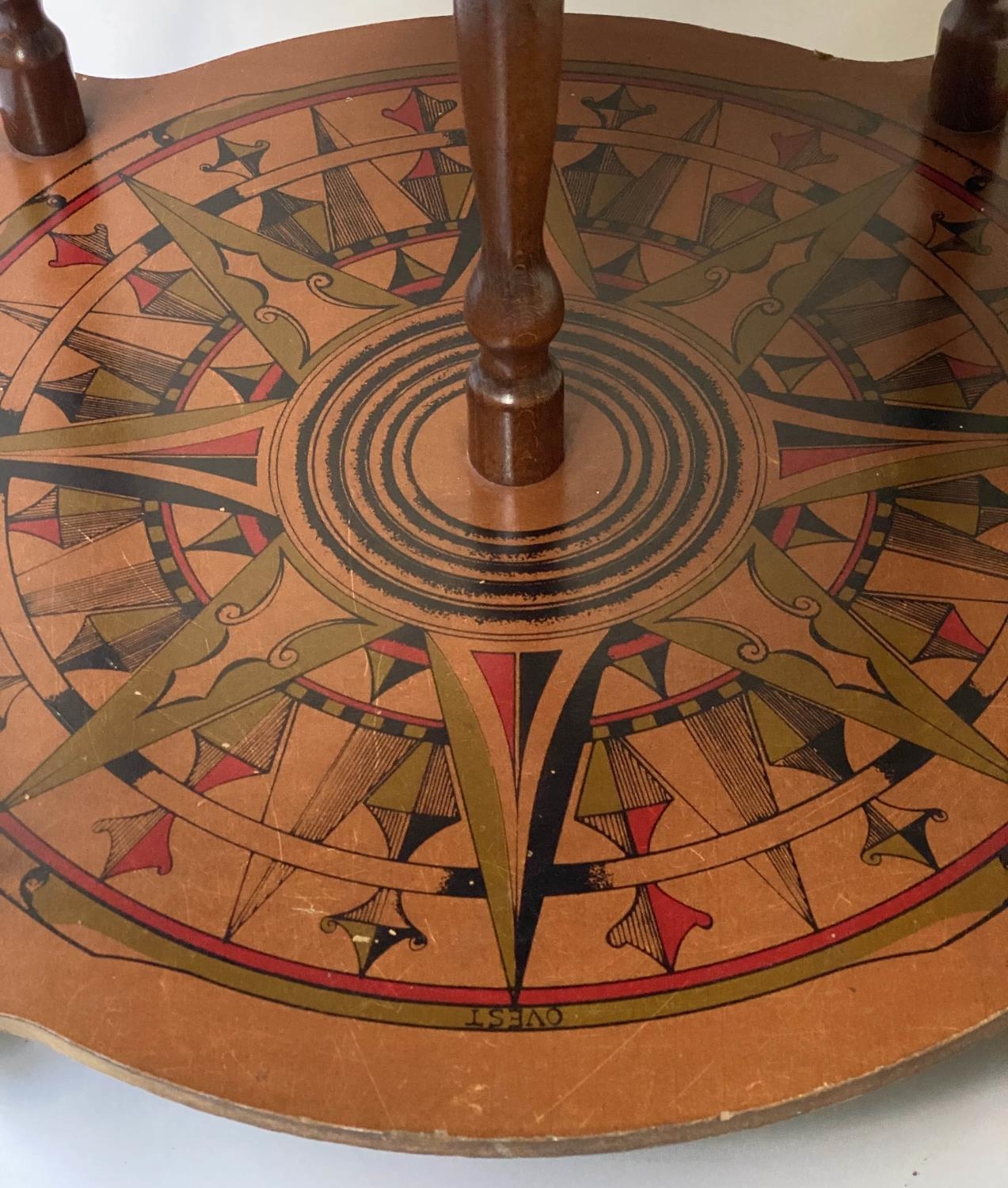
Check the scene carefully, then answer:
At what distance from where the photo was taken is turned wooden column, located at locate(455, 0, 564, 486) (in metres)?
1.85

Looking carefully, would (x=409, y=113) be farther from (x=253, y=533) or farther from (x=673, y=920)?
(x=673, y=920)

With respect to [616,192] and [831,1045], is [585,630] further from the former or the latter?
[616,192]

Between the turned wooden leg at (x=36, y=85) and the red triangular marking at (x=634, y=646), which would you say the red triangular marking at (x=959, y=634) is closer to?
the red triangular marking at (x=634, y=646)

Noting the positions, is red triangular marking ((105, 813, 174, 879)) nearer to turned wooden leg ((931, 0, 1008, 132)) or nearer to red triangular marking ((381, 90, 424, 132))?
red triangular marking ((381, 90, 424, 132))

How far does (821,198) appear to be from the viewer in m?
2.81

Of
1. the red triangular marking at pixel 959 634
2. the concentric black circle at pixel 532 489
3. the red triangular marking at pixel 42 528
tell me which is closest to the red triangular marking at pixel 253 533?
the concentric black circle at pixel 532 489

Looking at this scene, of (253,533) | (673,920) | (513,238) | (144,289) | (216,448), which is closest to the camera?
(673,920)

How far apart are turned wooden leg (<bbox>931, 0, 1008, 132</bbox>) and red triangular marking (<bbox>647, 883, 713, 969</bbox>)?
1605mm

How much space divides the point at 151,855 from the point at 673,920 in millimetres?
617

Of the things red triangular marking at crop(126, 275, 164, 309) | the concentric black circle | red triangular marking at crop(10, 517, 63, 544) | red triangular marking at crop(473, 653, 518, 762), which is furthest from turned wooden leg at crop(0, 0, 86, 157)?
red triangular marking at crop(473, 653, 518, 762)

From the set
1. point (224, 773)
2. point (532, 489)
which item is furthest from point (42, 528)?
point (532, 489)

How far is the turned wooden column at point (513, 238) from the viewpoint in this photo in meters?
1.85

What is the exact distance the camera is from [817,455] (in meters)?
2.40

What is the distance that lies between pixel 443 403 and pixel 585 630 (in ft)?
1.56
